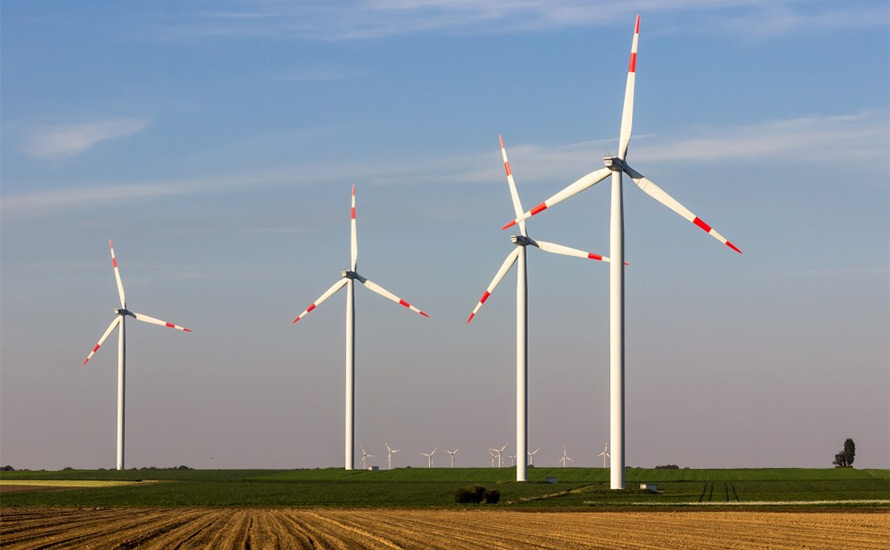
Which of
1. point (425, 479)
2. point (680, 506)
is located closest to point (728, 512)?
point (680, 506)

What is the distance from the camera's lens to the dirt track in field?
5100 centimetres

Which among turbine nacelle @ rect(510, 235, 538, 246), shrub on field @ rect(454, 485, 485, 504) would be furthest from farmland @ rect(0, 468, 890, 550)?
turbine nacelle @ rect(510, 235, 538, 246)

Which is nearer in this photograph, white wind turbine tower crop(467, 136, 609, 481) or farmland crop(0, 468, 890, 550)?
farmland crop(0, 468, 890, 550)

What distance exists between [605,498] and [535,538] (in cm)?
3933

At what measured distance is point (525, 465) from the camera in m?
123

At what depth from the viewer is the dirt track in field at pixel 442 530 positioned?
51000 millimetres

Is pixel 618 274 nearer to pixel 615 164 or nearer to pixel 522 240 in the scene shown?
pixel 615 164

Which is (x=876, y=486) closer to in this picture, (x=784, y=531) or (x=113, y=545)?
(x=784, y=531)

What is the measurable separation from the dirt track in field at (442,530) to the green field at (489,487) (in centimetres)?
1308

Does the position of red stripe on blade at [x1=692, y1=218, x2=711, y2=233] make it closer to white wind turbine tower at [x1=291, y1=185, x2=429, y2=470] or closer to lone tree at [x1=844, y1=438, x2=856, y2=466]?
white wind turbine tower at [x1=291, y1=185, x2=429, y2=470]

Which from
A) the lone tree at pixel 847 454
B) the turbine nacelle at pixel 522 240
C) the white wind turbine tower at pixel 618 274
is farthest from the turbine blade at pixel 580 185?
the lone tree at pixel 847 454

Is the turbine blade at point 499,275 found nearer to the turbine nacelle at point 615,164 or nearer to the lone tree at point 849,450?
the turbine nacelle at point 615,164

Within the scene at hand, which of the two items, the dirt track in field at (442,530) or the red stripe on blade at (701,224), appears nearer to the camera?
the dirt track in field at (442,530)

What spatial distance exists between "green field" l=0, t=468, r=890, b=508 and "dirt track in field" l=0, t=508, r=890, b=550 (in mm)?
13075
